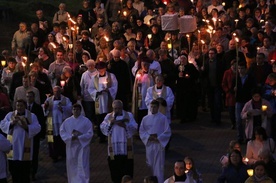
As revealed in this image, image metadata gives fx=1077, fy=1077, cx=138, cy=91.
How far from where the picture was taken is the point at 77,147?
2081 cm

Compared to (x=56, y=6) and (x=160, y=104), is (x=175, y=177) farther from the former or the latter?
(x=56, y=6)

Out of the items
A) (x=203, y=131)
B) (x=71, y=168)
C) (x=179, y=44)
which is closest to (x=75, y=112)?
(x=71, y=168)

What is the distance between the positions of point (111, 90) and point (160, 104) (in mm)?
1803

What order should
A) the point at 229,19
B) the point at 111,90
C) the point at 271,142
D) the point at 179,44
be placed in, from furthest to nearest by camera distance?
the point at 229,19
the point at 179,44
the point at 111,90
the point at 271,142

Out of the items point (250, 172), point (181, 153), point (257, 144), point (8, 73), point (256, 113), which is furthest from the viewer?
point (8, 73)

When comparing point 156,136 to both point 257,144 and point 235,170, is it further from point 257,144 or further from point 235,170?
point 235,170

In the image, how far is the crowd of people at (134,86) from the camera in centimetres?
2053

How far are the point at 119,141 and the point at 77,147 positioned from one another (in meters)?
0.87

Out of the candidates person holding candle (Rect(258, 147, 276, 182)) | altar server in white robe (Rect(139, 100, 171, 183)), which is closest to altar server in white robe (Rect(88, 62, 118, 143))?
altar server in white robe (Rect(139, 100, 171, 183))

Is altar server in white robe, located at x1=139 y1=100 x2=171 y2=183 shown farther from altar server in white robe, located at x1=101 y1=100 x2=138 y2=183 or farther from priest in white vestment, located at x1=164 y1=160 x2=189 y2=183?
priest in white vestment, located at x1=164 y1=160 x2=189 y2=183

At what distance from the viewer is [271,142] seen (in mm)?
20125

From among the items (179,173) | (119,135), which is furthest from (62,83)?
(179,173)

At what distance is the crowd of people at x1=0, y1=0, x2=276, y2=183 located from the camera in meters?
20.5

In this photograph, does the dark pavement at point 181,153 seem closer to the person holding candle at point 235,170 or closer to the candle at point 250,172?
the person holding candle at point 235,170
